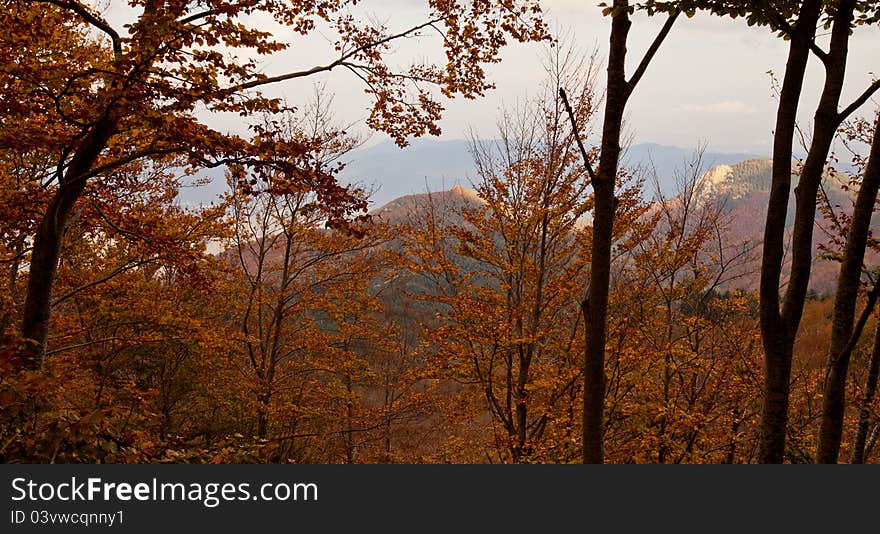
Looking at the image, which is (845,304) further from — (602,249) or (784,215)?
(602,249)

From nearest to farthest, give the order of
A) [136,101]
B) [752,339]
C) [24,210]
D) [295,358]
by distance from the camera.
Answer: [136,101] < [24,210] < [752,339] < [295,358]

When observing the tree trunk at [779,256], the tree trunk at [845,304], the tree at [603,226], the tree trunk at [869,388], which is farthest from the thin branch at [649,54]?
the tree trunk at [869,388]

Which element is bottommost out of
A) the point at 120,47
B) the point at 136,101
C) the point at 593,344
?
the point at 593,344

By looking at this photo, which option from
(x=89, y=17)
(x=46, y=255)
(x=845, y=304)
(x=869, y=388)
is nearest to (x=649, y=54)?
(x=845, y=304)

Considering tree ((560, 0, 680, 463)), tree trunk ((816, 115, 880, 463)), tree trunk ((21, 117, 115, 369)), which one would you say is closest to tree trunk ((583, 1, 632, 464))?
tree ((560, 0, 680, 463))

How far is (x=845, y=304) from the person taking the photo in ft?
16.4

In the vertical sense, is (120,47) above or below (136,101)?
above

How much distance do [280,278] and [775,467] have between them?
599 inches

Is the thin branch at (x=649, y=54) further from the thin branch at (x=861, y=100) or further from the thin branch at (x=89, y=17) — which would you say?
the thin branch at (x=89, y=17)

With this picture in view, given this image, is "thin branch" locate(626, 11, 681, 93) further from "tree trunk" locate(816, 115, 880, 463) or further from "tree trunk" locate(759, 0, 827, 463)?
"tree trunk" locate(816, 115, 880, 463)

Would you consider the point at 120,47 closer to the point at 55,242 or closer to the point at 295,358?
the point at 55,242

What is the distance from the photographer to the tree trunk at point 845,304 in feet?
15.8

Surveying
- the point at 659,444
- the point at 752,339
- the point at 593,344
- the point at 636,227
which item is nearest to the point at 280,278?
the point at 636,227

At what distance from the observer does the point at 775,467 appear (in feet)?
13.6
